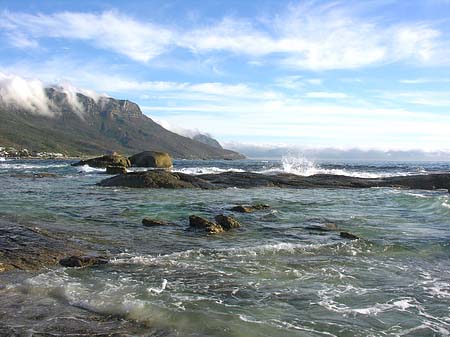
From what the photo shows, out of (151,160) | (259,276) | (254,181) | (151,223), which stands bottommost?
(259,276)

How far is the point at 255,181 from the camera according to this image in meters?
41.8

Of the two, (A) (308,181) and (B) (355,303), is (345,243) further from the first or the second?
(A) (308,181)

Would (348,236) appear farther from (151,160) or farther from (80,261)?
(151,160)

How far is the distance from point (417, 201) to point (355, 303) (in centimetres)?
2236

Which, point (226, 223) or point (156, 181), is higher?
point (156, 181)

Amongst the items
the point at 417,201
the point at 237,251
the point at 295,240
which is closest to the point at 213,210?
the point at 295,240

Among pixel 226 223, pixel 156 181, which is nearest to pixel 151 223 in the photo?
pixel 226 223

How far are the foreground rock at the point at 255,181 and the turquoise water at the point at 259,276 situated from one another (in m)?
13.5

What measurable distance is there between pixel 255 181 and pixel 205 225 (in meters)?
24.7

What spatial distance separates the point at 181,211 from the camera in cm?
2269

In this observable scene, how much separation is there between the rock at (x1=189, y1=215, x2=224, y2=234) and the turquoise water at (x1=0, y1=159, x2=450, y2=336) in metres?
0.52

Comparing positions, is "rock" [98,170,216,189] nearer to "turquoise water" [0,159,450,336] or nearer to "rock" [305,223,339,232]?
"turquoise water" [0,159,450,336]

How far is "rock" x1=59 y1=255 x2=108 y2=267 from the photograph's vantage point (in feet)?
38.0

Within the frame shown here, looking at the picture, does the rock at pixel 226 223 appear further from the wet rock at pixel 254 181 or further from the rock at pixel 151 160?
the rock at pixel 151 160
